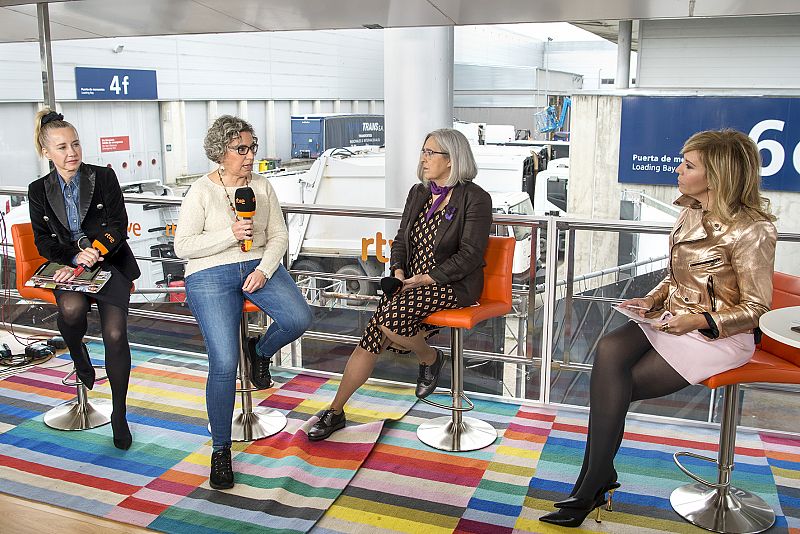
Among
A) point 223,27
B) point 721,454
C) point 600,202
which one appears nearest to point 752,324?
point 721,454

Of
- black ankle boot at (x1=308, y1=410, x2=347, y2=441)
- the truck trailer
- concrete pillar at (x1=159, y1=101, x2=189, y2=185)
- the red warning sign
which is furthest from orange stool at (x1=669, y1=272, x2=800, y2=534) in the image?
concrete pillar at (x1=159, y1=101, x2=189, y2=185)

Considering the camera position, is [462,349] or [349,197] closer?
[462,349]

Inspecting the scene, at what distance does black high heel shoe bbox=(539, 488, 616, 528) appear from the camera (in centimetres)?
275

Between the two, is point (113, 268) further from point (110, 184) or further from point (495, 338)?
point (495, 338)

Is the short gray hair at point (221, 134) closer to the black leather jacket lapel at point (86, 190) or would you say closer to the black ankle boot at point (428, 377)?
the black leather jacket lapel at point (86, 190)

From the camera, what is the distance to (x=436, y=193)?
3.46 m

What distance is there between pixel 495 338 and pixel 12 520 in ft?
9.25

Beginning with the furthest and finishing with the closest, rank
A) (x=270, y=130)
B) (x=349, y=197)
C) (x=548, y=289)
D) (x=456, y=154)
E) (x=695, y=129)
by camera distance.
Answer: (x=270, y=130)
(x=349, y=197)
(x=695, y=129)
(x=548, y=289)
(x=456, y=154)

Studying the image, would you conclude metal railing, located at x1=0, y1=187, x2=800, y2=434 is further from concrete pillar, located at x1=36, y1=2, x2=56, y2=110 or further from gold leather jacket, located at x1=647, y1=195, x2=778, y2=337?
concrete pillar, located at x1=36, y1=2, x2=56, y2=110

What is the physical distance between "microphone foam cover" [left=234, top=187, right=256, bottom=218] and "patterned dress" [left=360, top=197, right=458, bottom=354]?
722 mm

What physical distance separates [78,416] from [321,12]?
7.47 feet

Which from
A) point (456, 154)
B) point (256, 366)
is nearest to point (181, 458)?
point (256, 366)

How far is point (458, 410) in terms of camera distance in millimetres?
3502

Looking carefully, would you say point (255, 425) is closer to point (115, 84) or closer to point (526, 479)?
point (526, 479)
